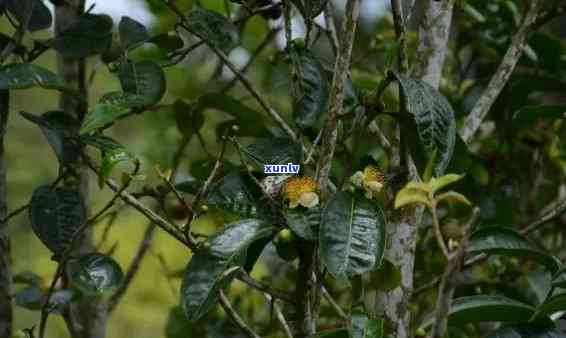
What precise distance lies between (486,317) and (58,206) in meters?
0.56

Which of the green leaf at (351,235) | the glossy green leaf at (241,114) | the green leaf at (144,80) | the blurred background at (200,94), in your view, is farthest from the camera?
the blurred background at (200,94)

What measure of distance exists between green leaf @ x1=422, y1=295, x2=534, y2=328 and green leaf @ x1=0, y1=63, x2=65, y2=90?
52 centimetres

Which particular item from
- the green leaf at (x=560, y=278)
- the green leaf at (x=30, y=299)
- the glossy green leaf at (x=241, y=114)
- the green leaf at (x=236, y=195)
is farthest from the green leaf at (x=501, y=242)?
the green leaf at (x=30, y=299)

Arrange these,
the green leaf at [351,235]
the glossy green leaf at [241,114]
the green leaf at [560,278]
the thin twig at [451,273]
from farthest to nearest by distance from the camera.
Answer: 1. the glossy green leaf at [241,114]
2. the green leaf at [560,278]
3. the green leaf at [351,235]
4. the thin twig at [451,273]

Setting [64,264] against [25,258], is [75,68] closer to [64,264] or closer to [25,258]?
[64,264]

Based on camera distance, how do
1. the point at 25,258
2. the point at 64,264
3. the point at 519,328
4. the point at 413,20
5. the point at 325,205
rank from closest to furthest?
the point at 325,205, the point at 519,328, the point at 64,264, the point at 413,20, the point at 25,258

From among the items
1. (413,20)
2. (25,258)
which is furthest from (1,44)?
(25,258)

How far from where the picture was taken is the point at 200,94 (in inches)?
61.0

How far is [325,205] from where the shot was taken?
854 mm

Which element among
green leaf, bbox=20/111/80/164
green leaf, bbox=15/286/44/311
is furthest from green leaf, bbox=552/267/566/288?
green leaf, bbox=15/286/44/311

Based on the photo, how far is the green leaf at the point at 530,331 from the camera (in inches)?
37.8

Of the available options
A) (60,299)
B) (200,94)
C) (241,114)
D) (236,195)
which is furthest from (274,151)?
(200,94)

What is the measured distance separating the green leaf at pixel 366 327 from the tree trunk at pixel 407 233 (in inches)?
4.0

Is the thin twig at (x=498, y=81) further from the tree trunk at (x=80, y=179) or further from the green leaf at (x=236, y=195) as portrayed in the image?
the tree trunk at (x=80, y=179)
